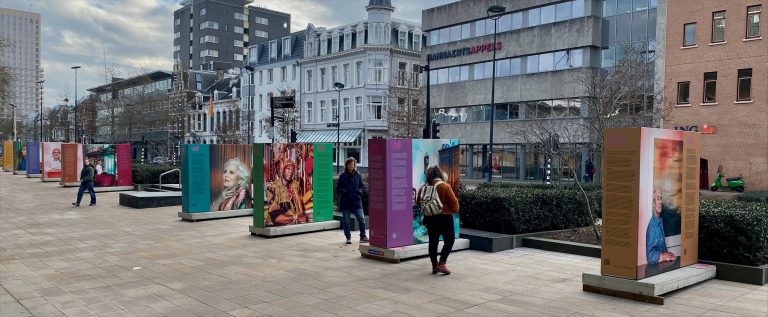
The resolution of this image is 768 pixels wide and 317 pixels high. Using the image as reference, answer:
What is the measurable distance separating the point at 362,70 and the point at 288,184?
42.8 meters

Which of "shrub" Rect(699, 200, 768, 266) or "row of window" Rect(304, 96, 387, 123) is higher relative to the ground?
"row of window" Rect(304, 96, 387, 123)

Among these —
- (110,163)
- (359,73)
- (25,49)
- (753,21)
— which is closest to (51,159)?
(110,163)

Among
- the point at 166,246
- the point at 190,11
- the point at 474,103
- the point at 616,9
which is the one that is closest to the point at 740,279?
the point at 166,246

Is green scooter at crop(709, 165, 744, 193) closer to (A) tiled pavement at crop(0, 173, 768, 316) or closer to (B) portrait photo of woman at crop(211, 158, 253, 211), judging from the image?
(A) tiled pavement at crop(0, 173, 768, 316)

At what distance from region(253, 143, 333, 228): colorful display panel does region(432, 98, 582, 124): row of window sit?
71.5 feet

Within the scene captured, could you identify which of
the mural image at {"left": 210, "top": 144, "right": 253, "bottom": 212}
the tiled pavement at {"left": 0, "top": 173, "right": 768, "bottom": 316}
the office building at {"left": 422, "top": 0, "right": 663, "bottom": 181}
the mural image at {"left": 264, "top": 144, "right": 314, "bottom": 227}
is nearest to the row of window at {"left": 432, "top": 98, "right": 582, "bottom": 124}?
the office building at {"left": 422, "top": 0, "right": 663, "bottom": 181}

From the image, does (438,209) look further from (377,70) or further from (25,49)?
(25,49)

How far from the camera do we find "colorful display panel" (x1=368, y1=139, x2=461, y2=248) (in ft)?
32.6

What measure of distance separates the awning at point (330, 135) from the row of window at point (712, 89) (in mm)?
29091

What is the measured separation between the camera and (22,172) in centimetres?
4484

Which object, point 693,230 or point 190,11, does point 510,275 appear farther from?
point 190,11

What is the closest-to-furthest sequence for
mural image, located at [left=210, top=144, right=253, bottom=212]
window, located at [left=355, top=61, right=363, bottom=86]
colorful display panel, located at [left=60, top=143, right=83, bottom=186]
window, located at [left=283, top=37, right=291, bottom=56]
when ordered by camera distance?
mural image, located at [left=210, top=144, right=253, bottom=212] < colorful display panel, located at [left=60, top=143, right=83, bottom=186] < window, located at [left=355, top=61, right=363, bottom=86] < window, located at [left=283, top=37, right=291, bottom=56]

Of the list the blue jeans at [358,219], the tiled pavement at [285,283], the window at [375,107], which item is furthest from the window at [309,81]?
the blue jeans at [358,219]

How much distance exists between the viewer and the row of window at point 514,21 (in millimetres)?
38375
